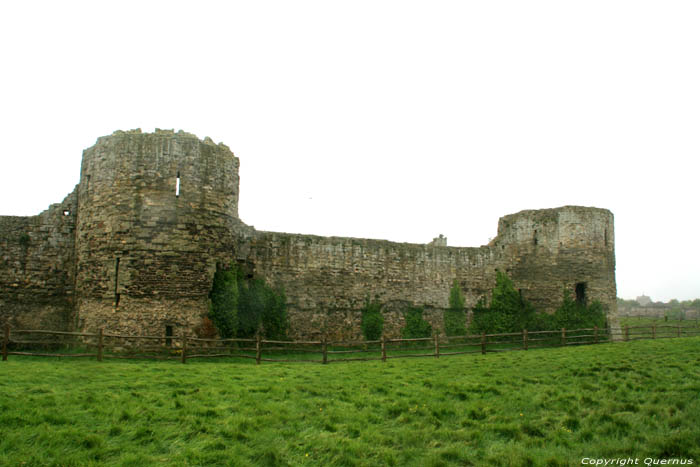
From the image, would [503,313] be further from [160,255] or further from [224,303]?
[160,255]

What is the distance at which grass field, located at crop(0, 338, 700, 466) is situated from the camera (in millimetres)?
8203

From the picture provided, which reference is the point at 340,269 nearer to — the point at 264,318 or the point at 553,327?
the point at 264,318

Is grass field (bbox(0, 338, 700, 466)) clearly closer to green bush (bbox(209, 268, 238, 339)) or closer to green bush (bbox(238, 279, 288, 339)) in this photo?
green bush (bbox(209, 268, 238, 339))

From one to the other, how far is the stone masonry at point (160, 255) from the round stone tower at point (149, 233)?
0.04 metres

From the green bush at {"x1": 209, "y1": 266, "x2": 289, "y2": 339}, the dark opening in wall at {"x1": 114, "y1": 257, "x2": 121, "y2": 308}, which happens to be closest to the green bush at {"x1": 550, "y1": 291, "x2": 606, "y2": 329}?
the green bush at {"x1": 209, "y1": 266, "x2": 289, "y2": 339}

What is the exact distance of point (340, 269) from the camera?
24.1 m

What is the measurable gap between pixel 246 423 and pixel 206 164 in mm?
11684

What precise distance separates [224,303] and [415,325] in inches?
407

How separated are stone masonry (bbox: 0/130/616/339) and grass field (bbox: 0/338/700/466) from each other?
349cm

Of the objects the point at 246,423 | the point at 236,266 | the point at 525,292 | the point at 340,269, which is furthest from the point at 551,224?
the point at 246,423

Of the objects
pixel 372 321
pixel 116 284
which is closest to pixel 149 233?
pixel 116 284

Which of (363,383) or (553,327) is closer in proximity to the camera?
(363,383)

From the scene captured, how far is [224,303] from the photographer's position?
18.8m

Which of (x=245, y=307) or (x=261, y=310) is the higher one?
(x=245, y=307)
